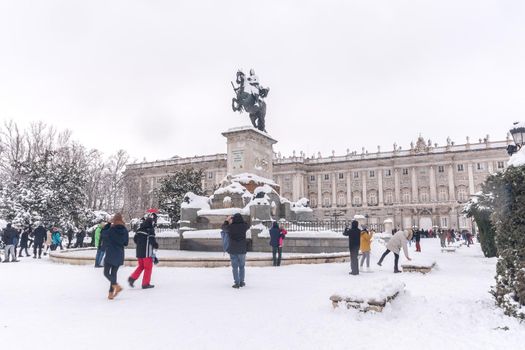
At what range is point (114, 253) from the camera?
295 inches

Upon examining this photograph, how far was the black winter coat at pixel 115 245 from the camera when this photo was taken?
7.46 metres

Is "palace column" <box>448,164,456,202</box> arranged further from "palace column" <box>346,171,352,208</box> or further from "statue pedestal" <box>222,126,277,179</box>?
"statue pedestal" <box>222,126,277,179</box>

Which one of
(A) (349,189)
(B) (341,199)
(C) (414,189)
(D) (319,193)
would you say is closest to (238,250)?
(C) (414,189)

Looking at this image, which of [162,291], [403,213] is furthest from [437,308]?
[403,213]

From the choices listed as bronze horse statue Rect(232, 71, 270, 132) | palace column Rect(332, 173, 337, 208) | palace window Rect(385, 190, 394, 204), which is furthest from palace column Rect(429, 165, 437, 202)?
bronze horse statue Rect(232, 71, 270, 132)

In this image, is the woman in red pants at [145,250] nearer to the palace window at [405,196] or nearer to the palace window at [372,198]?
the palace window at [405,196]

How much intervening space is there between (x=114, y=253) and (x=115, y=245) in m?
0.15

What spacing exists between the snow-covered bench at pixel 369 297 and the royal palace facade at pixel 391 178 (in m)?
62.1

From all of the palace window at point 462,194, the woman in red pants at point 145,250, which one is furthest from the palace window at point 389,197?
the woman in red pants at point 145,250

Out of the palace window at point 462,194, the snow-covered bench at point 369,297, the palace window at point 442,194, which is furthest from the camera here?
the palace window at point 442,194

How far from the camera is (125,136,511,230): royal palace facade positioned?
235ft

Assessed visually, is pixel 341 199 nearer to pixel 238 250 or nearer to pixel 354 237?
pixel 354 237

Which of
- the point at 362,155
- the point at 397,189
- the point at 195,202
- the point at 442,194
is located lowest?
the point at 195,202

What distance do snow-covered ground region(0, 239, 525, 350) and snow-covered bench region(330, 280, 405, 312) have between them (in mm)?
109
